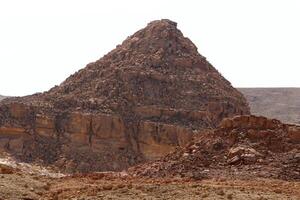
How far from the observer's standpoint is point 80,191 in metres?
18.8

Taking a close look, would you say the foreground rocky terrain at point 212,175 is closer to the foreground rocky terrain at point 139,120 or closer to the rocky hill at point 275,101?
the foreground rocky terrain at point 139,120

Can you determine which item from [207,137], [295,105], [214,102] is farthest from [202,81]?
[295,105]

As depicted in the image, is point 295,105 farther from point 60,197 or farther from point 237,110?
point 60,197

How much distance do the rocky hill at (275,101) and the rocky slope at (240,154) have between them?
5648 centimetres

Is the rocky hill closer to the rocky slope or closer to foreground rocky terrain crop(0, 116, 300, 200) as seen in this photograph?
the rocky slope

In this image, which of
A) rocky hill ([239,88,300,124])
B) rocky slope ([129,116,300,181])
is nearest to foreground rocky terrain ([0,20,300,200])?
rocky slope ([129,116,300,181])

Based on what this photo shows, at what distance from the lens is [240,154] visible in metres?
23.3

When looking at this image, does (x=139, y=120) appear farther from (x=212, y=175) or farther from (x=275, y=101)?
(x=275, y=101)

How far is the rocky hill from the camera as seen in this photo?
3346 inches

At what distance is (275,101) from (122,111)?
57.3 m

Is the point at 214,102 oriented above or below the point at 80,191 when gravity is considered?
above

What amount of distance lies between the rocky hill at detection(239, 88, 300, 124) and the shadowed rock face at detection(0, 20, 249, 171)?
41.0 metres

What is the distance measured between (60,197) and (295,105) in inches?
3012

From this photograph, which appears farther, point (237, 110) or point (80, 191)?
point (237, 110)
